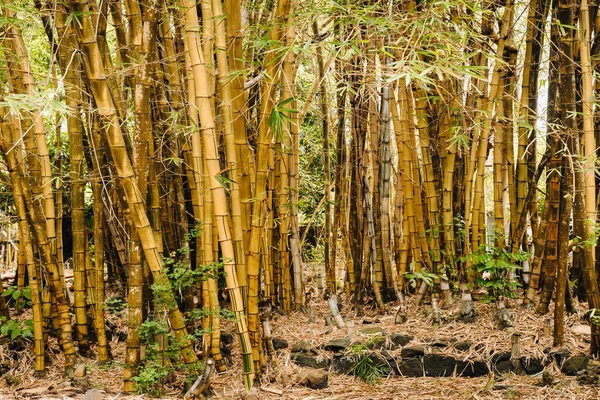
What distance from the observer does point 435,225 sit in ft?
10.4

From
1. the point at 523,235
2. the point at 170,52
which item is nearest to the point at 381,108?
the point at 523,235

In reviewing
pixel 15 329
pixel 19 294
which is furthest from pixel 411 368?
pixel 19 294

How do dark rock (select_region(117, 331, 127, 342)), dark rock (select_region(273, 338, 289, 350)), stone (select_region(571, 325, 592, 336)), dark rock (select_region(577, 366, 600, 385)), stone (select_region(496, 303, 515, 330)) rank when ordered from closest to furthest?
1. dark rock (select_region(577, 366, 600, 385))
2. stone (select_region(571, 325, 592, 336))
3. stone (select_region(496, 303, 515, 330))
4. dark rock (select_region(273, 338, 289, 350))
5. dark rock (select_region(117, 331, 127, 342))

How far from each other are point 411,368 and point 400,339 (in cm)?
16

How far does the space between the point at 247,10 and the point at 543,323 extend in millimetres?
2375

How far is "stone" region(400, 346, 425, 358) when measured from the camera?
2.88m

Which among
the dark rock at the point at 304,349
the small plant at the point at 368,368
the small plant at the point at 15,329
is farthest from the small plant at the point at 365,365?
the small plant at the point at 15,329

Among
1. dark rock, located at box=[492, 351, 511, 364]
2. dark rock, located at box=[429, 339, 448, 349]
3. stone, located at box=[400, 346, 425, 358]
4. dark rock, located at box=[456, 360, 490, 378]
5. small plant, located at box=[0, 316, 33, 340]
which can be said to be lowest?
dark rock, located at box=[456, 360, 490, 378]

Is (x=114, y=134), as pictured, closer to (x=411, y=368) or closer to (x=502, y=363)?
(x=411, y=368)

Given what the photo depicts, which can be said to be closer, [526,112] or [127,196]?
[127,196]

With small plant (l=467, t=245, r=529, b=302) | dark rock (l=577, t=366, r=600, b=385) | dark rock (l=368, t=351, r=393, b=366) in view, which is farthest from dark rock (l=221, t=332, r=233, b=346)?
dark rock (l=577, t=366, r=600, b=385)

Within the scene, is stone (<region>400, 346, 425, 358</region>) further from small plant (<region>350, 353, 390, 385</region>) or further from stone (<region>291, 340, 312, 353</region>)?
stone (<region>291, 340, 312, 353</region>)

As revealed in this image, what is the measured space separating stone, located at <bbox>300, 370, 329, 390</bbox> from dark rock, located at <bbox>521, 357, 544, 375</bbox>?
0.98 meters

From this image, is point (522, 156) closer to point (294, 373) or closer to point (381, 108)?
point (381, 108)
